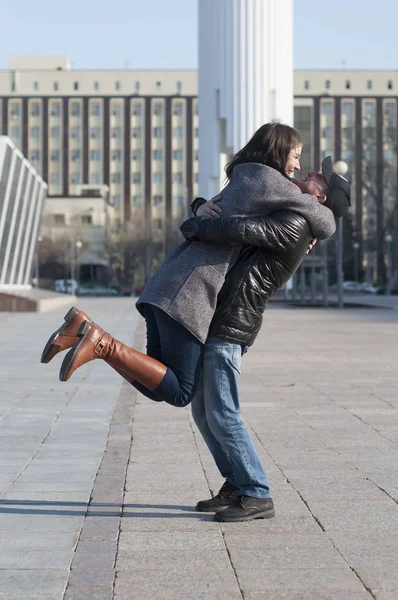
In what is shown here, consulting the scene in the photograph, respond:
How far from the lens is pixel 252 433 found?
8.34m

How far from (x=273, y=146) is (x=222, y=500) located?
1684 millimetres

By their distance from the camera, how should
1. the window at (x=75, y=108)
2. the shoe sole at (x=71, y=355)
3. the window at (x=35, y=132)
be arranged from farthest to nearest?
the window at (x=35, y=132)
the window at (x=75, y=108)
the shoe sole at (x=71, y=355)

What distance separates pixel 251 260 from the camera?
507 centimetres

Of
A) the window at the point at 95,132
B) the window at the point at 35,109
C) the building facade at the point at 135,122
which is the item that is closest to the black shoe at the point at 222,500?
the building facade at the point at 135,122

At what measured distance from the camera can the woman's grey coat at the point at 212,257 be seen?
4957mm

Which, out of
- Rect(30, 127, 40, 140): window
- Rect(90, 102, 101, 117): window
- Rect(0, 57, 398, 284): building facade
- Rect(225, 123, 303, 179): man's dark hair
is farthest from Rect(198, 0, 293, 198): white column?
Rect(225, 123, 303, 179): man's dark hair

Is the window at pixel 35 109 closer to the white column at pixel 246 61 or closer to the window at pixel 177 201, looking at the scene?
the window at pixel 177 201

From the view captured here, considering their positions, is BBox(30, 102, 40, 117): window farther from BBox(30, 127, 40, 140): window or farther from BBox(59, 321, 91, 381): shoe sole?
BBox(59, 321, 91, 381): shoe sole

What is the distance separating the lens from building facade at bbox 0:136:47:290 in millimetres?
49188

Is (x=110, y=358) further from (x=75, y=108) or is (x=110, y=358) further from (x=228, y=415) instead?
(x=75, y=108)

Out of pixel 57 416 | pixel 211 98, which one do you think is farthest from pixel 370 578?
pixel 211 98

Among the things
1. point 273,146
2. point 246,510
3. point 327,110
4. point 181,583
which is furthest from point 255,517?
point 327,110

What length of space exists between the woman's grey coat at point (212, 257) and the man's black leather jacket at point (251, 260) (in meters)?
0.06

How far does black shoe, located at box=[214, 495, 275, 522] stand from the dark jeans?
1.80 feet
